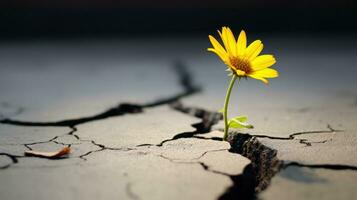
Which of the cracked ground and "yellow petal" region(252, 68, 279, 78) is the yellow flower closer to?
"yellow petal" region(252, 68, 279, 78)

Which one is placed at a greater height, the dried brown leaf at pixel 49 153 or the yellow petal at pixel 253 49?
the yellow petal at pixel 253 49

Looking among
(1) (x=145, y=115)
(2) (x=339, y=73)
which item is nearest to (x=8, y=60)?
(1) (x=145, y=115)

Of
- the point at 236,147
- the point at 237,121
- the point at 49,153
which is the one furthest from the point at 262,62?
the point at 49,153

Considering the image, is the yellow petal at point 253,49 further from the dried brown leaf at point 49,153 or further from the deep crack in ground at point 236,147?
the dried brown leaf at point 49,153

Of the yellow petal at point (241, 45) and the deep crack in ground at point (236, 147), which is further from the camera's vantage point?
the yellow petal at point (241, 45)

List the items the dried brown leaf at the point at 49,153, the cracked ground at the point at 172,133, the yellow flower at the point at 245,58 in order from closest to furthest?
the cracked ground at the point at 172,133 → the dried brown leaf at the point at 49,153 → the yellow flower at the point at 245,58

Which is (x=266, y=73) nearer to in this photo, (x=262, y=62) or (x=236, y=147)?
→ (x=262, y=62)

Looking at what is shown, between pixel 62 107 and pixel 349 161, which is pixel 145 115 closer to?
pixel 62 107

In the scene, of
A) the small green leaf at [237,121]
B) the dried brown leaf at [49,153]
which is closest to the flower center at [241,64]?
the small green leaf at [237,121]
